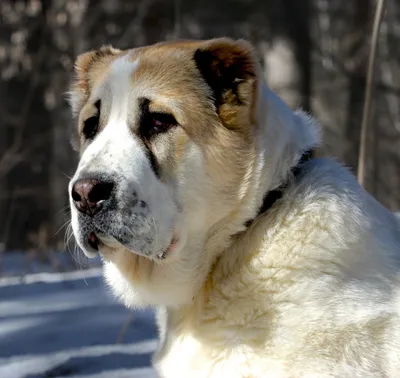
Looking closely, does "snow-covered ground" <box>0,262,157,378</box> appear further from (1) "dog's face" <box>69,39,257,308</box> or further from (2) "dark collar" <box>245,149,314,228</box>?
(2) "dark collar" <box>245,149,314,228</box>

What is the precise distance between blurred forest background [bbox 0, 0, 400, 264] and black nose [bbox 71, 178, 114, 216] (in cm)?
741

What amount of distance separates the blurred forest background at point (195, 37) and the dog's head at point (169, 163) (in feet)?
23.0

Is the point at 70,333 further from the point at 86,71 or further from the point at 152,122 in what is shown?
the point at 152,122

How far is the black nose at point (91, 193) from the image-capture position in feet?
8.02

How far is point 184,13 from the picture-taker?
13.1 m

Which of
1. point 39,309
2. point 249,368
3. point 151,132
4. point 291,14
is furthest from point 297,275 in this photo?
point 291,14

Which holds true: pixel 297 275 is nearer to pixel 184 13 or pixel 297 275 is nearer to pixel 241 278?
pixel 241 278

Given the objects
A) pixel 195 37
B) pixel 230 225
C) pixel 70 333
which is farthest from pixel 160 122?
pixel 195 37

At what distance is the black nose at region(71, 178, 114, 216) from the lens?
8.02 ft

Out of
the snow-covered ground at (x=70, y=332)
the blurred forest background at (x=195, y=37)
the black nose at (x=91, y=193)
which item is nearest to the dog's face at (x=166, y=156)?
the black nose at (x=91, y=193)

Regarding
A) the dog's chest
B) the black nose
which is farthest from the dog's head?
the dog's chest

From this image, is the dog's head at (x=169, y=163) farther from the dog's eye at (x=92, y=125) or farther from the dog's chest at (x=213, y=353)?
the dog's chest at (x=213, y=353)

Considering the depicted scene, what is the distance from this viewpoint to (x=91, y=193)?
245 centimetres

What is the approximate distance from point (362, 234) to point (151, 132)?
2.62 ft
